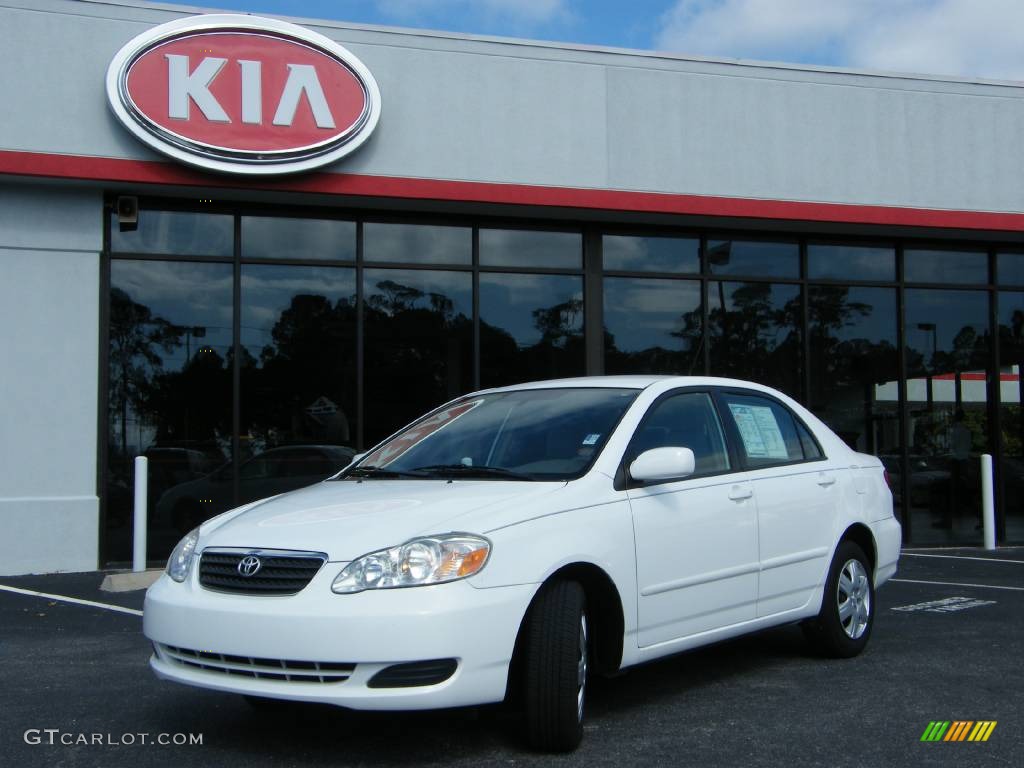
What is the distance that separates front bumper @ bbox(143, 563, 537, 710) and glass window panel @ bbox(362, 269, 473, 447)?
25.3ft

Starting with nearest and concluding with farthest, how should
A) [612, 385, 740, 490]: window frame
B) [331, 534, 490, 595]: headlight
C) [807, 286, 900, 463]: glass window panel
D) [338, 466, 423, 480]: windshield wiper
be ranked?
[331, 534, 490, 595]: headlight → [612, 385, 740, 490]: window frame → [338, 466, 423, 480]: windshield wiper → [807, 286, 900, 463]: glass window panel

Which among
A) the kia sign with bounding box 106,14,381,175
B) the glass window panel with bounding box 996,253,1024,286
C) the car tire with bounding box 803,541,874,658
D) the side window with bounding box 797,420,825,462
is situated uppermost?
the kia sign with bounding box 106,14,381,175

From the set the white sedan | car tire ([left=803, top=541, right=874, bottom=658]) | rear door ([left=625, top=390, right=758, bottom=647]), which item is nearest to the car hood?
the white sedan

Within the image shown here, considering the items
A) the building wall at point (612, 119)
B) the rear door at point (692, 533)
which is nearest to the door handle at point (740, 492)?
the rear door at point (692, 533)

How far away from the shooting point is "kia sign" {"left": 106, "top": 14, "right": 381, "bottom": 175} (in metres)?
10.7

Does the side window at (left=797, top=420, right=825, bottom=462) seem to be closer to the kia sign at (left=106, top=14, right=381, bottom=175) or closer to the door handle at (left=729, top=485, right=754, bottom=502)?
the door handle at (left=729, top=485, right=754, bottom=502)

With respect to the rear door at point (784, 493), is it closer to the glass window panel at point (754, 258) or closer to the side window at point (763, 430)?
the side window at point (763, 430)

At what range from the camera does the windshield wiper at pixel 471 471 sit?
4844 millimetres

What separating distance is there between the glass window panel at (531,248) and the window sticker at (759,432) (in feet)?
21.8

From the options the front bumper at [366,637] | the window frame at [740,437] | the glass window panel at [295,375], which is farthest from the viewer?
the glass window panel at [295,375]

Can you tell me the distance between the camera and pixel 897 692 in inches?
211

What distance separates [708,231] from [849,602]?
768cm
